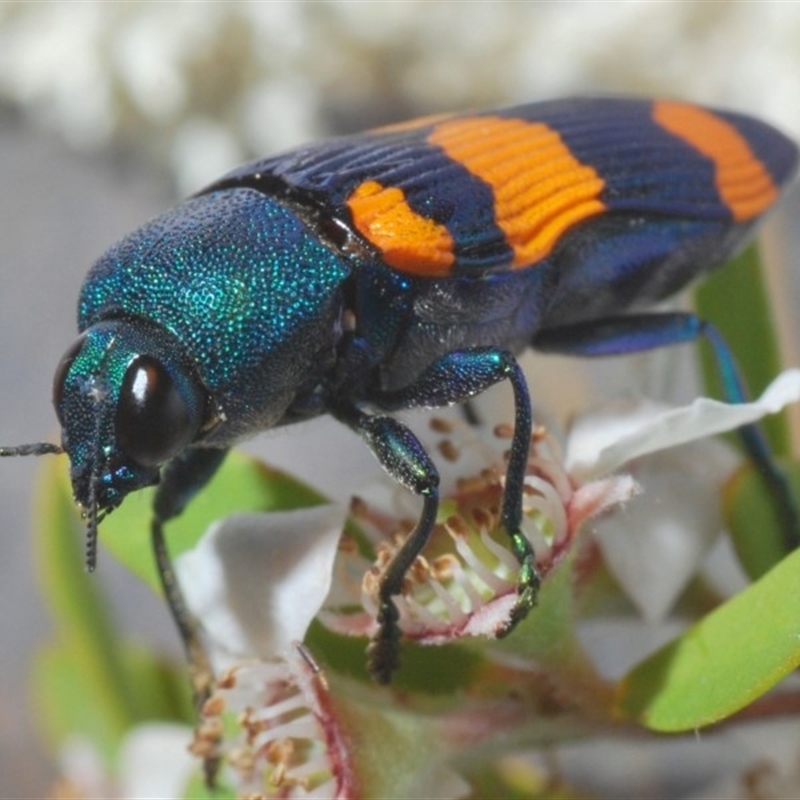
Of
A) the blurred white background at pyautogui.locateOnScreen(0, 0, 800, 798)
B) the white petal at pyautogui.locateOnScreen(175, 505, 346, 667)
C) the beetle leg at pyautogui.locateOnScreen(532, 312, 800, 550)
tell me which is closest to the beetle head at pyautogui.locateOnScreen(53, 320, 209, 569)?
the white petal at pyautogui.locateOnScreen(175, 505, 346, 667)

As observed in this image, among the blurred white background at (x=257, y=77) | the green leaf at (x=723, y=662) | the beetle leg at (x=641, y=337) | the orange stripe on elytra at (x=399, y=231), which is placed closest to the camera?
the green leaf at (x=723, y=662)

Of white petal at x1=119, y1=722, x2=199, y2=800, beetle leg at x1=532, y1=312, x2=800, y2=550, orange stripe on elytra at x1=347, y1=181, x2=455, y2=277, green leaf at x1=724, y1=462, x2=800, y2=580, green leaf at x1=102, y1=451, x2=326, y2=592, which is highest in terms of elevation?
orange stripe on elytra at x1=347, y1=181, x2=455, y2=277

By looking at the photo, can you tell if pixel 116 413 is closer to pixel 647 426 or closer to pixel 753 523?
pixel 647 426

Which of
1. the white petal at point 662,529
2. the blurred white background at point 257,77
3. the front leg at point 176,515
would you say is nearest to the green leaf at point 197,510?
the front leg at point 176,515

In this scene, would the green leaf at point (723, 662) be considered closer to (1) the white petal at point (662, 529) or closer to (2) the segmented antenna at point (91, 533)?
(1) the white petal at point (662, 529)

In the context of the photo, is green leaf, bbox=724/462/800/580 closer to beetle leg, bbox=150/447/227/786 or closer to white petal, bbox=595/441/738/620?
white petal, bbox=595/441/738/620

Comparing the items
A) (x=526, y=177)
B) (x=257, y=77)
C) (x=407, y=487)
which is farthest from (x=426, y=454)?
(x=257, y=77)
